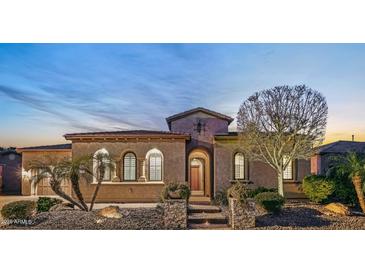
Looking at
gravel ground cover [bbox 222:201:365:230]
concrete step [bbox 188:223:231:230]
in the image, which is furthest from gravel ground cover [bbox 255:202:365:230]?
concrete step [bbox 188:223:231:230]

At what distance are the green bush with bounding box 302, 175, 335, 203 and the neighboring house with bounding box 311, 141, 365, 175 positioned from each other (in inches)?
38.4

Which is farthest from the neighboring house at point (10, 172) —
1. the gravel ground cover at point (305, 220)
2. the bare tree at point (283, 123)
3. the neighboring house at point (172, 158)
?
the bare tree at point (283, 123)

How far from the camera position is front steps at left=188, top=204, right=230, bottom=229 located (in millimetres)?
11573

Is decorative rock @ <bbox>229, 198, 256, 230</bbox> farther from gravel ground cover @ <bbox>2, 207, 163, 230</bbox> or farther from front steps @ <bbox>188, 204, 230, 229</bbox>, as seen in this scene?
gravel ground cover @ <bbox>2, 207, 163, 230</bbox>

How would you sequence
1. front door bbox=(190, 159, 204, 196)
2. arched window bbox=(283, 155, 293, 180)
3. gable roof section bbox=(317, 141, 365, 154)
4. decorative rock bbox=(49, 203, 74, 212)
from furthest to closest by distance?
1. front door bbox=(190, 159, 204, 196)
2. arched window bbox=(283, 155, 293, 180)
3. gable roof section bbox=(317, 141, 365, 154)
4. decorative rock bbox=(49, 203, 74, 212)

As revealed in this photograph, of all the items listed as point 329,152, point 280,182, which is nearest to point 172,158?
point 280,182

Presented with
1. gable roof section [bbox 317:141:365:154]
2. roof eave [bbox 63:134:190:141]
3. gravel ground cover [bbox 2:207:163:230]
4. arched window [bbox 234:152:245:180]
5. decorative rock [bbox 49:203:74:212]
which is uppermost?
roof eave [bbox 63:134:190:141]

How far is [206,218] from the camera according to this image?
11984 millimetres

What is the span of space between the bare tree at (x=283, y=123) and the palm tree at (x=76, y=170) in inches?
259

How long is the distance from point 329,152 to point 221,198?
205 inches

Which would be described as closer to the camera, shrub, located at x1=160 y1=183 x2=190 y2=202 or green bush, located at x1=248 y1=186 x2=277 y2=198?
shrub, located at x1=160 y1=183 x2=190 y2=202
